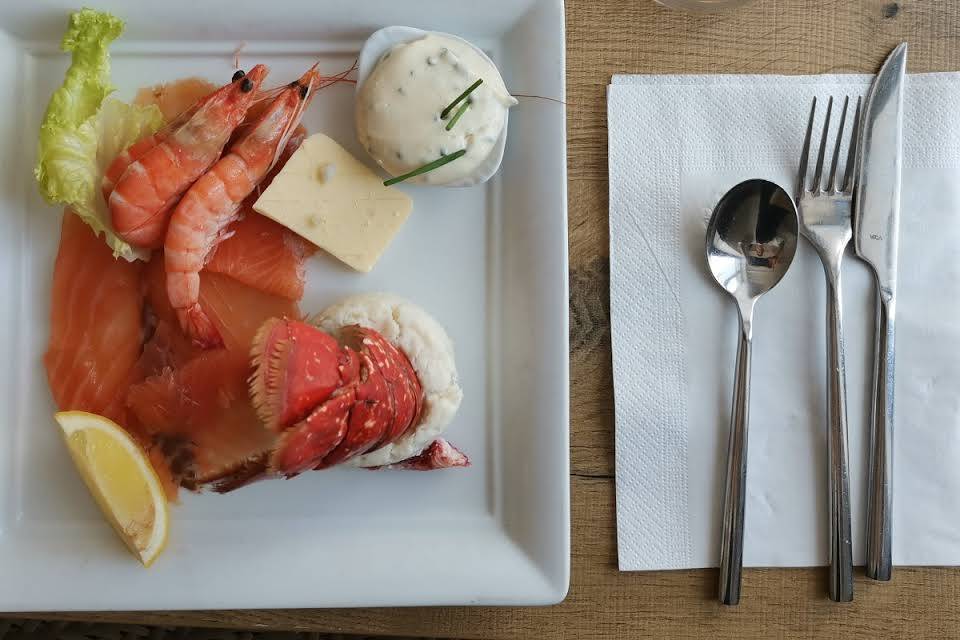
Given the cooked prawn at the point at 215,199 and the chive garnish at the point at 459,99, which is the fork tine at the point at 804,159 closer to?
the chive garnish at the point at 459,99

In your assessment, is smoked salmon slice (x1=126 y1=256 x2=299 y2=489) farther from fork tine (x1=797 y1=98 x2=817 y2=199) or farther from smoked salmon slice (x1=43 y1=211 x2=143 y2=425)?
fork tine (x1=797 y1=98 x2=817 y2=199)

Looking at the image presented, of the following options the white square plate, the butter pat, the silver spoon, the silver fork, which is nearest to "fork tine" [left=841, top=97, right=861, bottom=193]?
the silver fork

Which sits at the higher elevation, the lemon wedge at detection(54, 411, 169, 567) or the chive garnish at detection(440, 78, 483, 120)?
the chive garnish at detection(440, 78, 483, 120)

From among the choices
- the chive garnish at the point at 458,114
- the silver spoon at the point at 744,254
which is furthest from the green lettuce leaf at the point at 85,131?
the silver spoon at the point at 744,254

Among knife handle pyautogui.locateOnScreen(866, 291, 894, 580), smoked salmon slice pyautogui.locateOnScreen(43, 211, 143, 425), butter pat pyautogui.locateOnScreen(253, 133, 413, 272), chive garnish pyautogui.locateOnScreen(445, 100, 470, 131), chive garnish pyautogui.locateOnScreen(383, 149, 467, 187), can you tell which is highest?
chive garnish pyautogui.locateOnScreen(445, 100, 470, 131)

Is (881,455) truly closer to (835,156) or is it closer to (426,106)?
(835,156)

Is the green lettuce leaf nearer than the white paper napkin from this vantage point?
Yes
